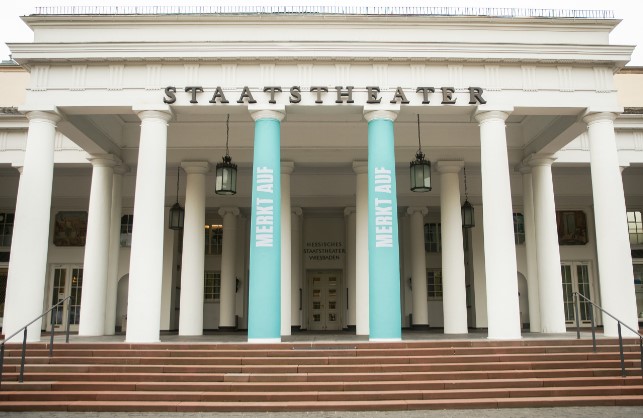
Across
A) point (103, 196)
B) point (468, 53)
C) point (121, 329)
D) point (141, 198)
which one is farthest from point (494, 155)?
point (121, 329)

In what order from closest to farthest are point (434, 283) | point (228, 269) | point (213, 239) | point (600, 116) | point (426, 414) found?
point (426, 414) → point (600, 116) → point (228, 269) → point (213, 239) → point (434, 283)

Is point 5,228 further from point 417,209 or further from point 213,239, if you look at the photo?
point 417,209

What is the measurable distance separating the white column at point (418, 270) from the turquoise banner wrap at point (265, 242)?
9.40 m

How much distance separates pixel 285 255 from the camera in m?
17.4

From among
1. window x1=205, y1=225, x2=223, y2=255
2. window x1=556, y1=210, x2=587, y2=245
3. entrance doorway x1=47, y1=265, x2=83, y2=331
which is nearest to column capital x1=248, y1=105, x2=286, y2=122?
window x1=205, y1=225, x2=223, y2=255

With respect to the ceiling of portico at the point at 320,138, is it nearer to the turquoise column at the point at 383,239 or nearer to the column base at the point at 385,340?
the turquoise column at the point at 383,239

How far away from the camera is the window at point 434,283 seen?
25719 millimetres

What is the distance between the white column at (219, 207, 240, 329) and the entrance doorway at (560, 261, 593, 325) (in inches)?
547

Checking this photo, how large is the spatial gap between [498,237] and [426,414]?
5490 mm

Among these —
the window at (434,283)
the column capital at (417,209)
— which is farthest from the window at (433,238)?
the column capital at (417,209)

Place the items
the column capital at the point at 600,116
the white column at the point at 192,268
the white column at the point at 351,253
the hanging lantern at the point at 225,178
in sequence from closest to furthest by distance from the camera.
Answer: the hanging lantern at the point at 225,178
the column capital at the point at 600,116
the white column at the point at 192,268
the white column at the point at 351,253

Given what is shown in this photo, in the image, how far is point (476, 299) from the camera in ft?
73.7

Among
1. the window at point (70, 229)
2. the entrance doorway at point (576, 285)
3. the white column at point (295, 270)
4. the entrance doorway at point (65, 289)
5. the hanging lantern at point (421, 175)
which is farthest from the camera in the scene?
the entrance doorway at point (576, 285)

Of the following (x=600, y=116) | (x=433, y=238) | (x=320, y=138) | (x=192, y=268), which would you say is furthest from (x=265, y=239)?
(x=433, y=238)
